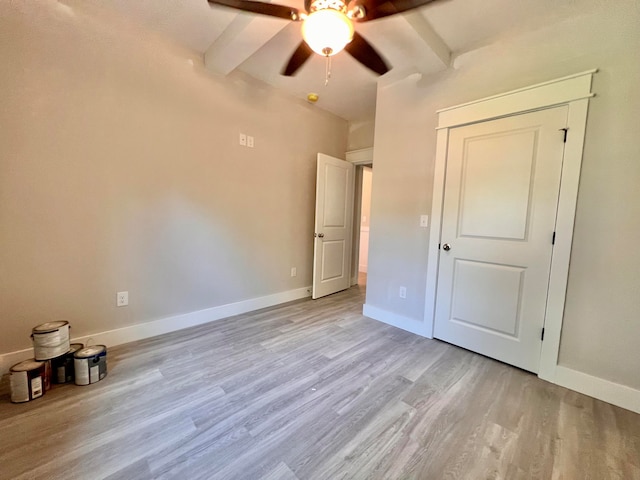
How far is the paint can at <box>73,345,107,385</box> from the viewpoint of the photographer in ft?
5.57

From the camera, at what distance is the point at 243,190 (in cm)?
292

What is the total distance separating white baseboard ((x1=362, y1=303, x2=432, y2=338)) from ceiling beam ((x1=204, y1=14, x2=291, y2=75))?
2697mm

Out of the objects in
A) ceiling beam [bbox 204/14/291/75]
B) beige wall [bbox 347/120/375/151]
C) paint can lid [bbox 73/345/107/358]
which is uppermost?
ceiling beam [bbox 204/14/291/75]

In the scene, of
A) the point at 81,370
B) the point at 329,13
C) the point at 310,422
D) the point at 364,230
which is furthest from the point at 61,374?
the point at 364,230

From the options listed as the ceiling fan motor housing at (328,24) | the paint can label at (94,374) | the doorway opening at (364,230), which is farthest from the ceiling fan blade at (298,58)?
the doorway opening at (364,230)

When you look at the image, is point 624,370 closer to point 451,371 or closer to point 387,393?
point 451,371

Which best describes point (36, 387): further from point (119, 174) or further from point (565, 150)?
point (565, 150)

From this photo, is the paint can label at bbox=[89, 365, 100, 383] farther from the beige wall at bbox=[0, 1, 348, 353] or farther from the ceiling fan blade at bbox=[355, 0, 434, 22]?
the ceiling fan blade at bbox=[355, 0, 434, 22]

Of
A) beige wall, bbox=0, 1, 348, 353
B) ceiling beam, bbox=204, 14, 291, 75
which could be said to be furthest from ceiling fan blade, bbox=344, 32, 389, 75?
beige wall, bbox=0, 1, 348, 353

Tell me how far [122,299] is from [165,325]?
1.44 feet

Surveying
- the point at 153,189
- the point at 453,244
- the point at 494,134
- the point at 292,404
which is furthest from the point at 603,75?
the point at 153,189

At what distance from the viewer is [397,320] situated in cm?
277

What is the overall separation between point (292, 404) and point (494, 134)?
8.07ft

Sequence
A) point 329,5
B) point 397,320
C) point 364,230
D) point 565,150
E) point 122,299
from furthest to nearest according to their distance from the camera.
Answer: point 364,230 < point 397,320 < point 122,299 < point 565,150 < point 329,5
